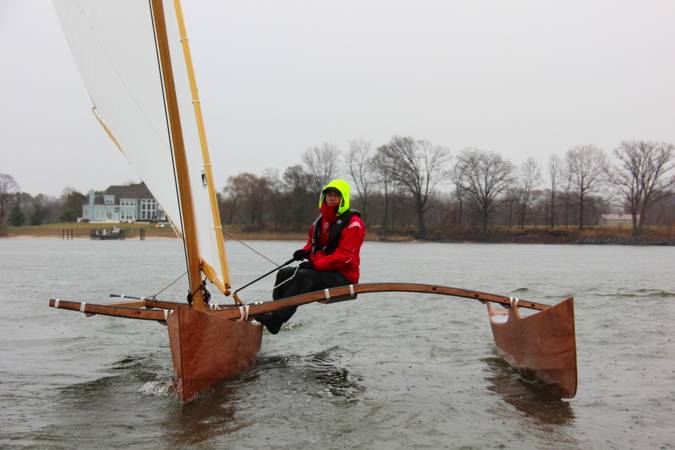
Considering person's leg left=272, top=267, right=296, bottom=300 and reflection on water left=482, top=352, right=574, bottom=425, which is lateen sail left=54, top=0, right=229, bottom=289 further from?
reflection on water left=482, top=352, right=574, bottom=425

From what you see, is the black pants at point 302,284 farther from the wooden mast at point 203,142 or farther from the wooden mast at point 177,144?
the wooden mast at point 177,144

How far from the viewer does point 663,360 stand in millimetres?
7035

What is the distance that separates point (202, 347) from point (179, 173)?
1365 mm

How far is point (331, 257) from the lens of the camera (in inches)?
240

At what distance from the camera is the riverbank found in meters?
55.9

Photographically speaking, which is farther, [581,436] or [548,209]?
[548,209]

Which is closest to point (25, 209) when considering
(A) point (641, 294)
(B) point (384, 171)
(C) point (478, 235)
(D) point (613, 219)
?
(B) point (384, 171)

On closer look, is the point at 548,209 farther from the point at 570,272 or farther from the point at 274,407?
the point at 274,407

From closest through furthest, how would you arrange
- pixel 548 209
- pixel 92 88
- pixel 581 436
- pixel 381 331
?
pixel 581 436, pixel 92 88, pixel 381 331, pixel 548 209

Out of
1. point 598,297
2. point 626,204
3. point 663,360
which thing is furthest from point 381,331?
point 626,204

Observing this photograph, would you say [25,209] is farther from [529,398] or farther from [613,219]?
[529,398]

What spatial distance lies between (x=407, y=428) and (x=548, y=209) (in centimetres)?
7353

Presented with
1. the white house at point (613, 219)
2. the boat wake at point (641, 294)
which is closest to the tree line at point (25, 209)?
the boat wake at point (641, 294)

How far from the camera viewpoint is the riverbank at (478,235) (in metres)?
55.9
